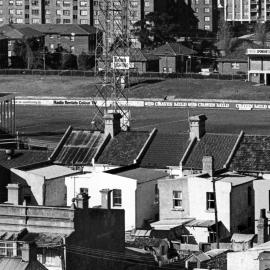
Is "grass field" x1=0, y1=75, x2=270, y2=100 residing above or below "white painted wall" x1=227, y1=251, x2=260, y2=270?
below

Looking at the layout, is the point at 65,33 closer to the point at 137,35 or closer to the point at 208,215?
the point at 137,35

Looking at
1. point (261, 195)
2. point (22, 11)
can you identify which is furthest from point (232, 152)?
point (22, 11)

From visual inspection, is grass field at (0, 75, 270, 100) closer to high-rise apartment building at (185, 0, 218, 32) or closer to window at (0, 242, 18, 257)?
high-rise apartment building at (185, 0, 218, 32)

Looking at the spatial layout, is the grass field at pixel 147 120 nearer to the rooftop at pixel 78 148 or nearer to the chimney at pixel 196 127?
the rooftop at pixel 78 148

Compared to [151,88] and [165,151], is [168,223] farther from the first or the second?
[151,88]

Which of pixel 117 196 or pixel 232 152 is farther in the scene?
pixel 232 152

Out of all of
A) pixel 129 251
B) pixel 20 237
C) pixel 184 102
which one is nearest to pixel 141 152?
pixel 129 251

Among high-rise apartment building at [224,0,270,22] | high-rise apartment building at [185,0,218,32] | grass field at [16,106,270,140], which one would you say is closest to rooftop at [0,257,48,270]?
grass field at [16,106,270,140]
